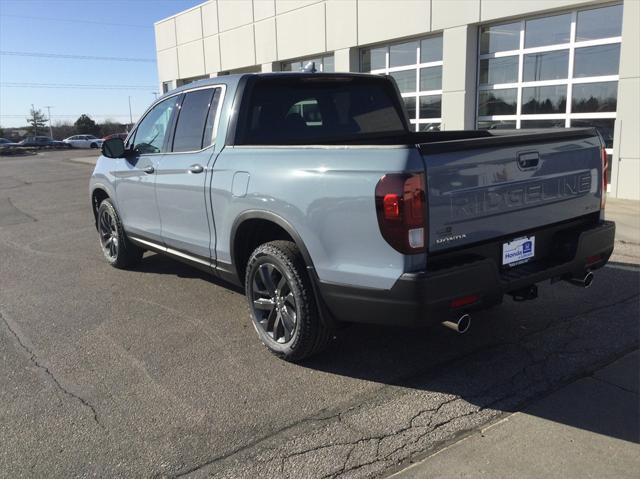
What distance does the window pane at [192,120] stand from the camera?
469cm

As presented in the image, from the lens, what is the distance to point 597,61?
35.8 ft

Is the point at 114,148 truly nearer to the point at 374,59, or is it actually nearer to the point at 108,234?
the point at 108,234

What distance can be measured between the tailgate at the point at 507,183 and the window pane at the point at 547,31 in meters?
8.60

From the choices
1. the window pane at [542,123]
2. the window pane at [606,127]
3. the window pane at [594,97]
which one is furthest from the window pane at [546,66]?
the window pane at [606,127]

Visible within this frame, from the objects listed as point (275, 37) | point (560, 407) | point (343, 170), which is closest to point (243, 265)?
point (343, 170)

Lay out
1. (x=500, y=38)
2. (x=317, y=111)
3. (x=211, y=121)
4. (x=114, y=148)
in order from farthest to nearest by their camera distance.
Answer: (x=500, y=38) → (x=114, y=148) → (x=317, y=111) → (x=211, y=121)

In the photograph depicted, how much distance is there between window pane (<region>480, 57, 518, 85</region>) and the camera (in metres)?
12.4

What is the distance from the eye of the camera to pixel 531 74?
39.7 ft

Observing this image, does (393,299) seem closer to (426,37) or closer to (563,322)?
(563,322)

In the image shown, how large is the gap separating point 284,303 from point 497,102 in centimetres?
1065

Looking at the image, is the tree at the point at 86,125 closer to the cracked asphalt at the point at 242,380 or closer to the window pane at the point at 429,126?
the window pane at the point at 429,126

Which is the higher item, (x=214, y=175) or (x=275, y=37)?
(x=275, y=37)

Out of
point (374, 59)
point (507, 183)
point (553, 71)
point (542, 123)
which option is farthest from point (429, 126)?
point (507, 183)

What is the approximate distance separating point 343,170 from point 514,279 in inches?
48.1
